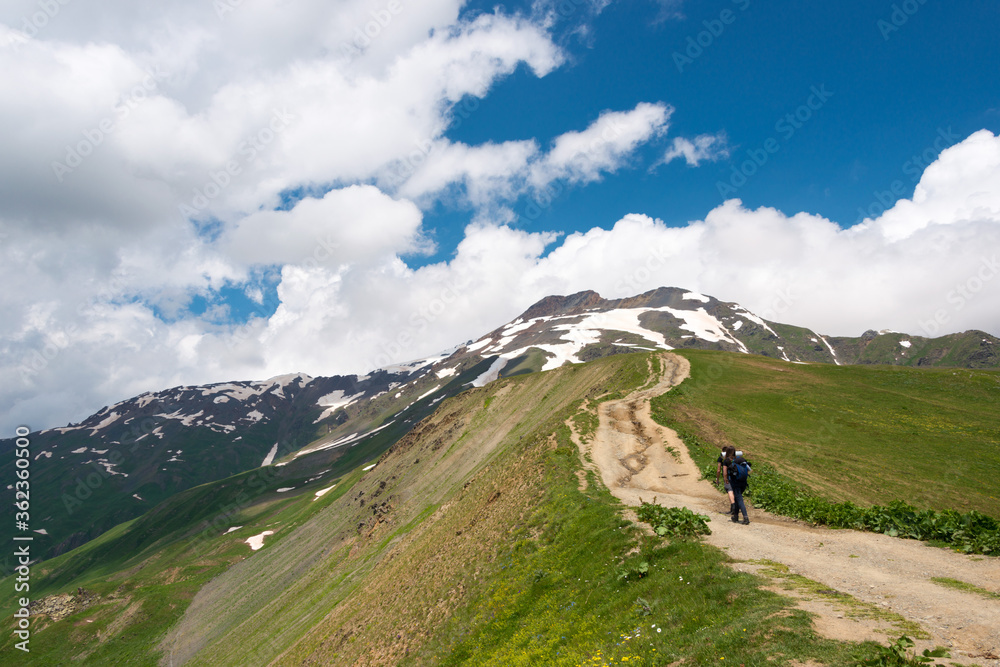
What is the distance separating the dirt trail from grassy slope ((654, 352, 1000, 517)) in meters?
11.1

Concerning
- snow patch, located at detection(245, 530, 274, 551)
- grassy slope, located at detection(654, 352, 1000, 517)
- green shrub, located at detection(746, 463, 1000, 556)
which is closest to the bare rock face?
snow patch, located at detection(245, 530, 274, 551)

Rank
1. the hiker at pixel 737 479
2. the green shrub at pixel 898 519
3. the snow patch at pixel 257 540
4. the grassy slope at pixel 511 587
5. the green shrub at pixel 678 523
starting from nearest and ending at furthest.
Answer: the grassy slope at pixel 511 587
the green shrub at pixel 898 519
the green shrub at pixel 678 523
the hiker at pixel 737 479
the snow patch at pixel 257 540

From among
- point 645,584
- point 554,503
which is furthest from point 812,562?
point 554,503

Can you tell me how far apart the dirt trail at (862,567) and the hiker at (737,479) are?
0.65 metres

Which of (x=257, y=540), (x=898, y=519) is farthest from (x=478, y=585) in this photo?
(x=257, y=540)

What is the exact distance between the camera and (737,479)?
72.7 ft

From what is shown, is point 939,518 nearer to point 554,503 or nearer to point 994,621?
point 994,621

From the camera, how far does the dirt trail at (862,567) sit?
10.5m

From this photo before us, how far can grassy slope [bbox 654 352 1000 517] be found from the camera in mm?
36594

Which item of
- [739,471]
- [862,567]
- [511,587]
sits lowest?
[511,587]

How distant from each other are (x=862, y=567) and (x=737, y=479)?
6.74 meters

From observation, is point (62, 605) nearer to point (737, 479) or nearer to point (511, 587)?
point (511, 587)

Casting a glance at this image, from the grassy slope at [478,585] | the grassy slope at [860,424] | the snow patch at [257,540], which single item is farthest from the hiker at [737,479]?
the snow patch at [257,540]

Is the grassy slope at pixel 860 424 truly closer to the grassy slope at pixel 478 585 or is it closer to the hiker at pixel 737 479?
the grassy slope at pixel 478 585
